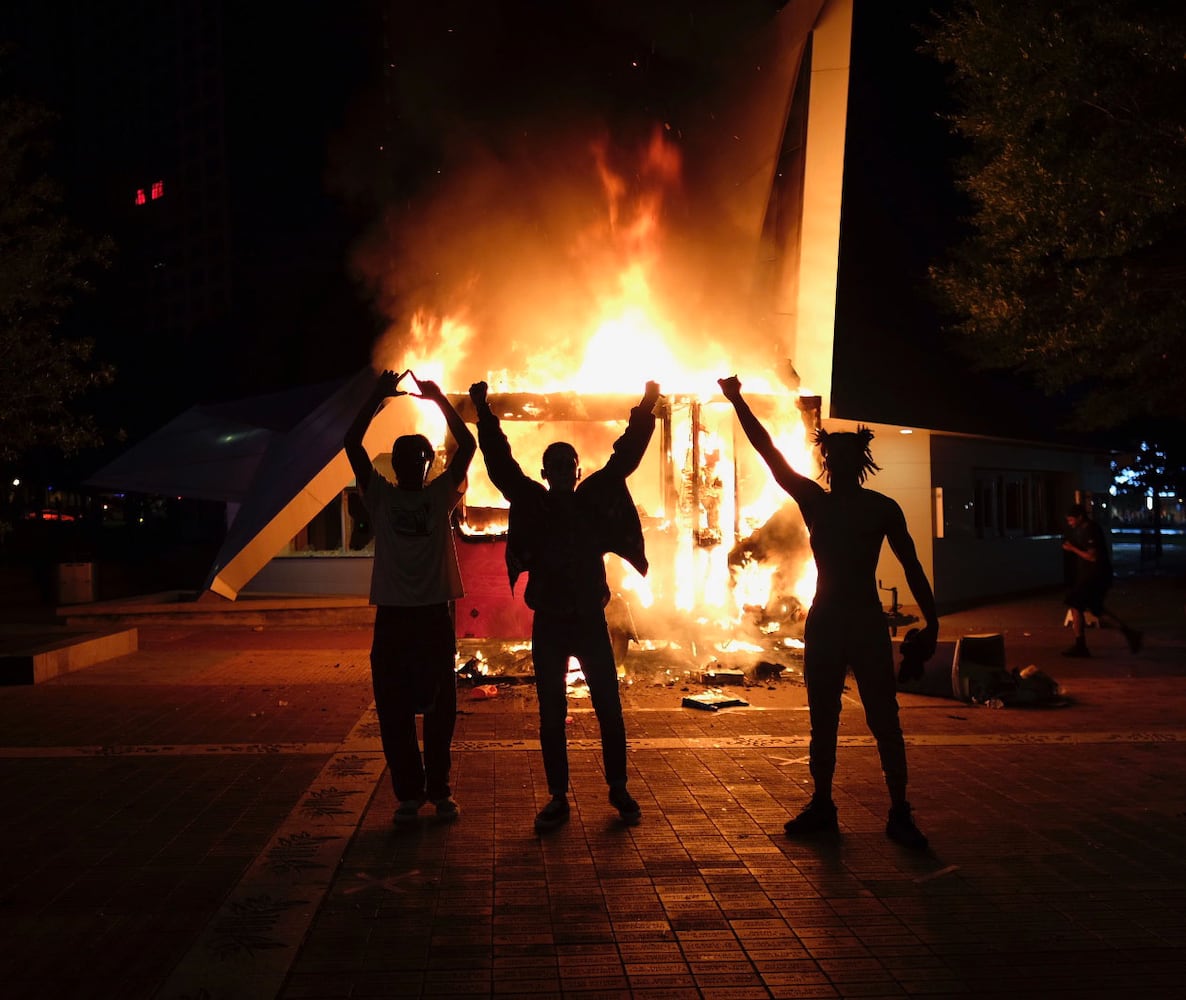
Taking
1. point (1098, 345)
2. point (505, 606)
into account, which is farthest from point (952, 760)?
point (1098, 345)

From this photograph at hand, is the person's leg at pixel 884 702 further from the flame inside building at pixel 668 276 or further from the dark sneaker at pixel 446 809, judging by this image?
the flame inside building at pixel 668 276

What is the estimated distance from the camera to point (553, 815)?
555 cm

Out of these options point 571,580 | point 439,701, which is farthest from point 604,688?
point 439,701

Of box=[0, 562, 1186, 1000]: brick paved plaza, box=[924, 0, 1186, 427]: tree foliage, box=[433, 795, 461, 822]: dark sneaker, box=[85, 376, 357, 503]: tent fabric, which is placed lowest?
box=[0, 562, 1186, 1000]: brick paved plaza

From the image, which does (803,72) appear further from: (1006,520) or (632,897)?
(632,897)

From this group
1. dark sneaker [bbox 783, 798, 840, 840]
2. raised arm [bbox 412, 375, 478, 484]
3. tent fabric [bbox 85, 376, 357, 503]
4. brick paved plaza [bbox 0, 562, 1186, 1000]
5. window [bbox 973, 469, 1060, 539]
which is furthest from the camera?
tent fabric [bbox 85, 376, 357, 503]

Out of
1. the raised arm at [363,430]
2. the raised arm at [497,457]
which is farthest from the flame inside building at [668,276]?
the raised arm at [363,430]

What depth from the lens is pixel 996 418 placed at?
1761 centimetres

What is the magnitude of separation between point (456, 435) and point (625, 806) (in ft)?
6.67

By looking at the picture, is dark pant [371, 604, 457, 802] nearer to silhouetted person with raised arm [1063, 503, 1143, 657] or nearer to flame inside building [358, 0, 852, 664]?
flame inside building [358, 0, 852, 664]

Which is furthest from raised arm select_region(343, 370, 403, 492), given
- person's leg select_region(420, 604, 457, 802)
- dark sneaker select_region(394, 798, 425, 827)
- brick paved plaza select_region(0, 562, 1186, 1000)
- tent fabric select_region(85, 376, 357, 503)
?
tent fabric select_region(85, 376, 357, 503)

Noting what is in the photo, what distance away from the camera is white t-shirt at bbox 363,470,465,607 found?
564cm

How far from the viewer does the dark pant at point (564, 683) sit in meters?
5.67

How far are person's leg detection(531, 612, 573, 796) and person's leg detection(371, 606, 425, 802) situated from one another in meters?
0.65
